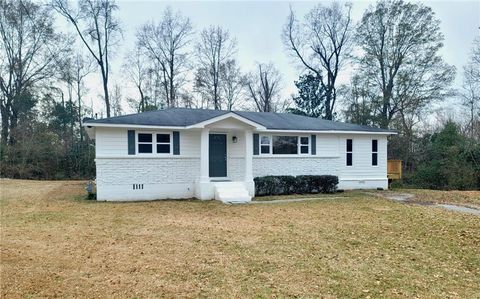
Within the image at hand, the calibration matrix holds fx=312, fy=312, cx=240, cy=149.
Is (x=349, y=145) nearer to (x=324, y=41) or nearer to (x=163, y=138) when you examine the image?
(x=163, y=138)

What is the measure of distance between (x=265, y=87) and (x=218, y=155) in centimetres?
2118

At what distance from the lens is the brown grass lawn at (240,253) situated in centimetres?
401

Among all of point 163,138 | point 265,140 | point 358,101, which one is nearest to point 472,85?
point 358,101

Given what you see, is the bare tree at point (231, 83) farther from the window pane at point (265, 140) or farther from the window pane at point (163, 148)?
the window pane at point (163, 148)

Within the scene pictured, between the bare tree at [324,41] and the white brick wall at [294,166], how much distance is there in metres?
14.9

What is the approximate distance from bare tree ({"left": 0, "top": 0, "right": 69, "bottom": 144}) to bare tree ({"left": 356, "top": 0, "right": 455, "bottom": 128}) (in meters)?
25.3

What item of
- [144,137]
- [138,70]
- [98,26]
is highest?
[98,26]

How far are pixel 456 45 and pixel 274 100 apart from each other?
16.3 m

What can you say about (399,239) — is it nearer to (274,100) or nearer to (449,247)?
(449,247)

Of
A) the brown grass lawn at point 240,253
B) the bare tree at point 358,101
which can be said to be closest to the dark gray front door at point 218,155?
the brown grass lawn at point 240,253

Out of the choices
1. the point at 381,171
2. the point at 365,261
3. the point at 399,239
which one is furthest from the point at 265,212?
the point at 381,171

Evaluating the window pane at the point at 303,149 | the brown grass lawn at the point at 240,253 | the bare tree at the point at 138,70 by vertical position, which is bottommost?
the brown grass lawn at the point at 240,253

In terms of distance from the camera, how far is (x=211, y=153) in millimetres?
13211

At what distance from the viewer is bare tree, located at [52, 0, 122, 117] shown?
2566 cm
